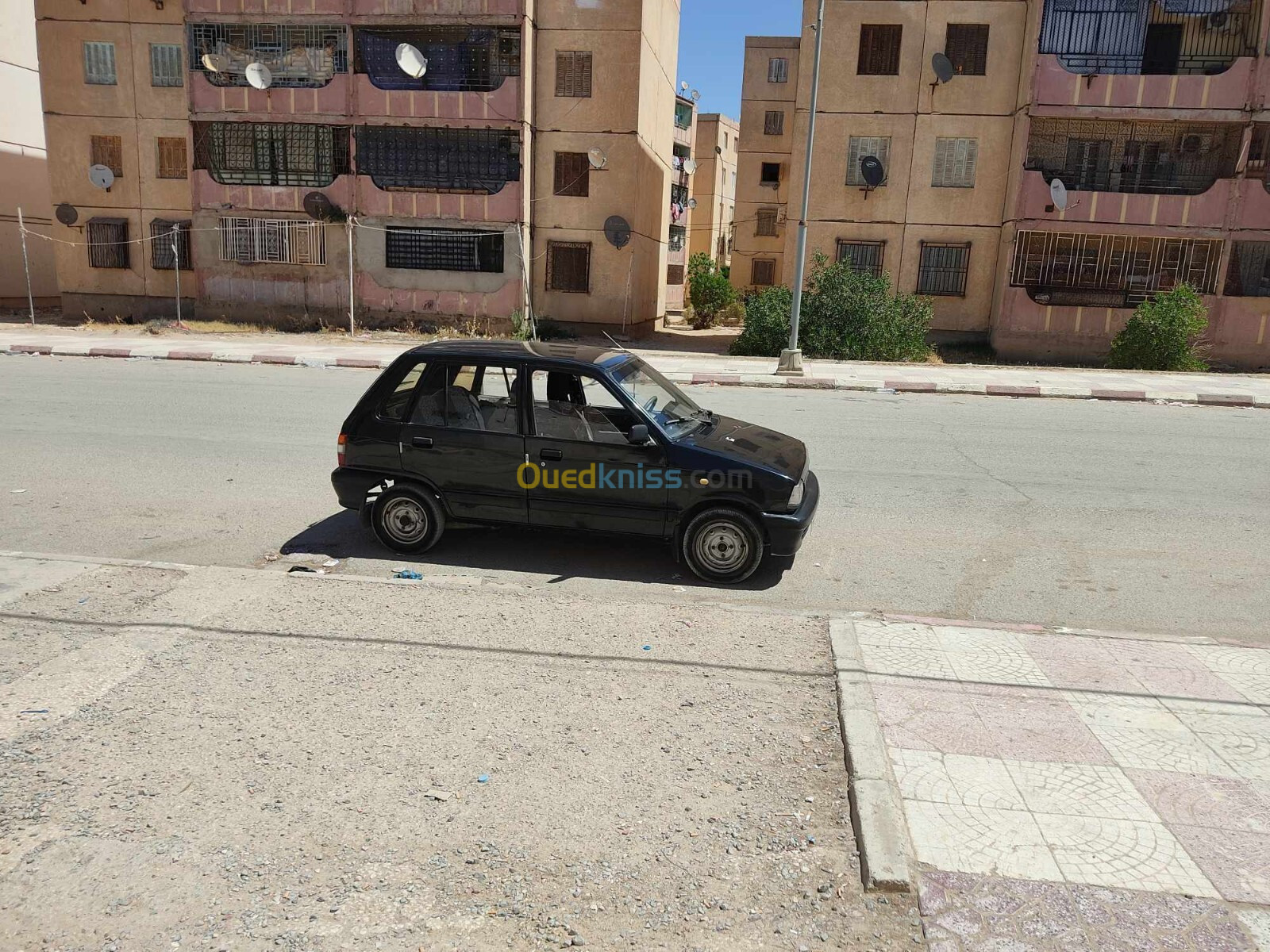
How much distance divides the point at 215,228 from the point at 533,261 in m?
9.67

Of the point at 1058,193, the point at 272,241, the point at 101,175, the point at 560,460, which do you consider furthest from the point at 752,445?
the point at 101,175

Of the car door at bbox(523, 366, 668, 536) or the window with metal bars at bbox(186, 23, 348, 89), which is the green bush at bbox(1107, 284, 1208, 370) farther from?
the window with metal bars at bbox(186, 23, 348, 89)

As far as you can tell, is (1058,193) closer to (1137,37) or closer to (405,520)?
(1137,37)

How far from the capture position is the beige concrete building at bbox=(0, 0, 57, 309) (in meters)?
31.0

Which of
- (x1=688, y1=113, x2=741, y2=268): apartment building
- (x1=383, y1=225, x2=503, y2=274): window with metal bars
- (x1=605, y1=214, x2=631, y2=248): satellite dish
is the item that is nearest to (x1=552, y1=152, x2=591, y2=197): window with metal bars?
(x1=605, y1=214, x2=631, y2=248): satellite dish

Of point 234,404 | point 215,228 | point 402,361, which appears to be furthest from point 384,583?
point 215,228

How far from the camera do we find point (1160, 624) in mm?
5863

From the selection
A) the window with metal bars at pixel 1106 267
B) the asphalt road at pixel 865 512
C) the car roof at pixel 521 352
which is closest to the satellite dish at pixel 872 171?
the window with metal bars at pixel 1106 267

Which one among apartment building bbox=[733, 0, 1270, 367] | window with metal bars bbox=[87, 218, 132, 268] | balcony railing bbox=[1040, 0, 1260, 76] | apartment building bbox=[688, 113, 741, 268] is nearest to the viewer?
apartment building bbox=[733, 0, 1270, 367]

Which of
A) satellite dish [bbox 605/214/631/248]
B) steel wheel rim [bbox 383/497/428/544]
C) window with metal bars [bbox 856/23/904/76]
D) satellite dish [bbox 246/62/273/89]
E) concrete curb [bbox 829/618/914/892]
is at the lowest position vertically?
concrete curb [bbox 829/618/914/892]

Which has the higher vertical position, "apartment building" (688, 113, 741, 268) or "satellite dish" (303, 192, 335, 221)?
"apartment building" (688, 113, 741, 268)

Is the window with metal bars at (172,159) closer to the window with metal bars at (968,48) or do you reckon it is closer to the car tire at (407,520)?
the window with metal bars at (968,48)

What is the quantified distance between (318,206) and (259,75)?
3942mm

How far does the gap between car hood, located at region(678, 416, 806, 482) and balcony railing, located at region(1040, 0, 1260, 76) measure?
2292 centimetres
